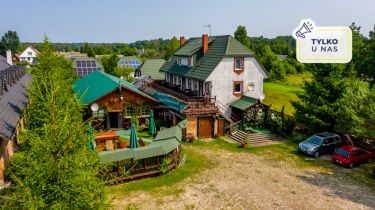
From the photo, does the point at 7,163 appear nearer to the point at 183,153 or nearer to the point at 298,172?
the point at 183,153

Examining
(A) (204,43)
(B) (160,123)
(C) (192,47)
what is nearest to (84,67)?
(C) (192,47)

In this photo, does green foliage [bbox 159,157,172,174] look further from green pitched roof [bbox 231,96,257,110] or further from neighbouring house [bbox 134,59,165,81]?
neighbouring house [bbox 134,59,165,81]

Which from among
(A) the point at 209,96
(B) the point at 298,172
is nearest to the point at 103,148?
(A) the point at 209,96

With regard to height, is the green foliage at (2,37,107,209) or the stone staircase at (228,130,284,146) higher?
the green foliage at (2,37,107,209)

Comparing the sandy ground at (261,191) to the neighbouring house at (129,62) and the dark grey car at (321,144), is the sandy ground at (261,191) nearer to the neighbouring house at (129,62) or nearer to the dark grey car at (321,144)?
the dark grey car at (321,144)

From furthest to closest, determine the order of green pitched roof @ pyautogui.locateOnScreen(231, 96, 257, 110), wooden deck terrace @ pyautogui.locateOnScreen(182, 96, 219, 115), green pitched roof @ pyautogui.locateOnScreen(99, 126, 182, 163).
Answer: green pitched roof @ pyautogui.locateOnScreen(231, 96, 257, 110) → wooden deck terrace @ pyautogui.locateOnScreen(182, 96, 219, 115) → green pitched roof @ pyautogui.locateOnScreen(99, 126, 182, 163)

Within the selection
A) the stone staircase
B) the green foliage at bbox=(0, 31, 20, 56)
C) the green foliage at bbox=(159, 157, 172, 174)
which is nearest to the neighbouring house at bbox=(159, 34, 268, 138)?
the stone staircase

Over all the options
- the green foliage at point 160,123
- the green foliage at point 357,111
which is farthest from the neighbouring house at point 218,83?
the green foliage at point 357,111
